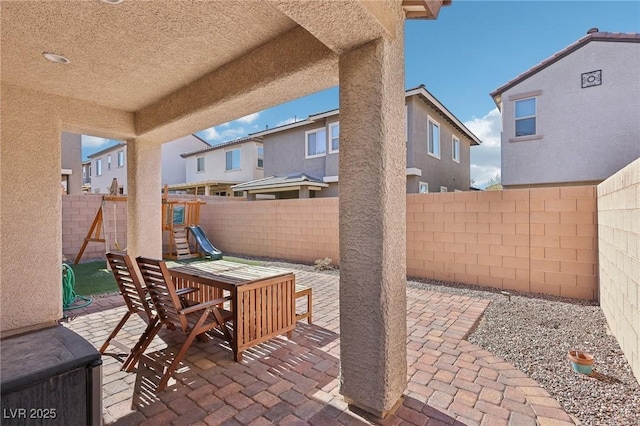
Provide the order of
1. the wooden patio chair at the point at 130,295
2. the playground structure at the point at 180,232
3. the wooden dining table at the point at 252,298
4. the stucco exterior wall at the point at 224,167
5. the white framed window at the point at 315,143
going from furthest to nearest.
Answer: the stucco exterior wall at the point at 224,167 < the white framed window at the point at 315,143 < the playground structure at the point at 180,232 < the wooden dining table at the point at 252,298 < the wooden patio chair at the point at 130,295

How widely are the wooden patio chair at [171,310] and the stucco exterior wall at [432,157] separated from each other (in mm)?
10355

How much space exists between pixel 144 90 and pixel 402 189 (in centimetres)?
420

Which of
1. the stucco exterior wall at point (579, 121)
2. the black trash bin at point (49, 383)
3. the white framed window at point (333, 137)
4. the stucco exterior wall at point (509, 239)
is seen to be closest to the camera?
the black trash bin at point (49, 383)

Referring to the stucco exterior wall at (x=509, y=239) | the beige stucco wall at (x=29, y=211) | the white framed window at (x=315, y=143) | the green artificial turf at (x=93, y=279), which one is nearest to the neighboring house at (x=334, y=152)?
the white framed window at (x=315, y=143)

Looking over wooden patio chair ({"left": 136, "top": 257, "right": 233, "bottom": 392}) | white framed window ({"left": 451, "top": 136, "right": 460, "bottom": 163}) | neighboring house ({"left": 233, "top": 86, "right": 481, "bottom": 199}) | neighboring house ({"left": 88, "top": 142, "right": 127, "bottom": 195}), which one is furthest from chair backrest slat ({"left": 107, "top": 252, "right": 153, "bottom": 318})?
neighboring house ({"left": 88, "top": 142, "right": 127, "bottom": 195})

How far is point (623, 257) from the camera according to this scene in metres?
3.42

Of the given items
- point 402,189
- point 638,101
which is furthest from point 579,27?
point 402,189

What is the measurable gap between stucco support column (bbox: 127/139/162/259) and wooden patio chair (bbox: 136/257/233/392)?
3324mm

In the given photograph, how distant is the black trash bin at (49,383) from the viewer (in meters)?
1.34

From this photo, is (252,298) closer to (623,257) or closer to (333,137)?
(623,257)

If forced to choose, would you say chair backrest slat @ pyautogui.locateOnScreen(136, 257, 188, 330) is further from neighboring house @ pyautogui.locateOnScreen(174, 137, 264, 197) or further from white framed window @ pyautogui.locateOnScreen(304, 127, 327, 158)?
neighboring house @ pyautogui.locateOnScreen(174, 137, 264, 197)

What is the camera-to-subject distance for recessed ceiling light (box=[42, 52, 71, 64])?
3416 mm

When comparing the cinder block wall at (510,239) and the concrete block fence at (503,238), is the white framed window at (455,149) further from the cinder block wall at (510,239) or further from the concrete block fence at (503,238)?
the cinder block wall at (510,239)

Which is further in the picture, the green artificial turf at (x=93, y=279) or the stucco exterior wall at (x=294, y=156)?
the stucco exterior wall at (x=294, y=156)
